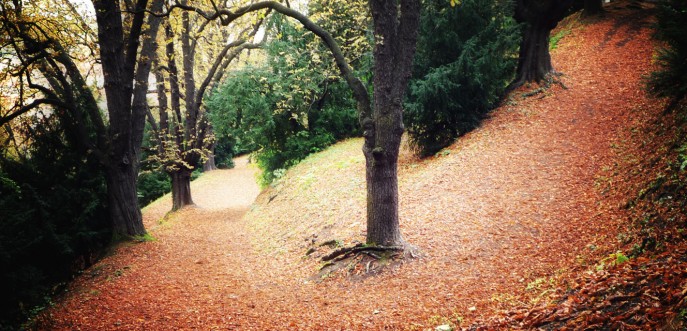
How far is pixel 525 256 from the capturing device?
6047 mm

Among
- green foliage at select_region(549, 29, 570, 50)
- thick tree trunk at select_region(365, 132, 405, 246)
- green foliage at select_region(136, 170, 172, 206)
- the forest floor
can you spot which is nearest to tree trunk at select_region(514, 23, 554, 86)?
the forest floor

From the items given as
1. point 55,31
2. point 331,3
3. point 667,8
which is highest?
point 331,3

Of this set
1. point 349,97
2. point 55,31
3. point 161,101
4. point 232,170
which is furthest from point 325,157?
point 232,170

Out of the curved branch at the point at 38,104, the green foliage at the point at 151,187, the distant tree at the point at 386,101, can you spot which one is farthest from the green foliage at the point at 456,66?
the green foliage at the point at 151,187

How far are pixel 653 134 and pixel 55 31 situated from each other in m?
12.4

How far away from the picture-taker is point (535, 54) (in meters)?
12.9

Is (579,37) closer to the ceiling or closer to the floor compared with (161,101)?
closer to the ceiling

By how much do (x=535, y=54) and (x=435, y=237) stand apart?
9047mm

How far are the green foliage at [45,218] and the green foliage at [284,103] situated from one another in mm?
7178

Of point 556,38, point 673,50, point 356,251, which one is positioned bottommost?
point 356,251

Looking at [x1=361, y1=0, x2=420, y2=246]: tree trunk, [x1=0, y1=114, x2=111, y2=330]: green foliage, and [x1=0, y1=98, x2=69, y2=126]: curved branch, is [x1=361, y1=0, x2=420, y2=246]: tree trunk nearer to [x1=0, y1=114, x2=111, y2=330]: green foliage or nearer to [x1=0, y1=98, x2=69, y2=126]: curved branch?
[x1=0, y1=114, x2=111, y2=330]: green foliage

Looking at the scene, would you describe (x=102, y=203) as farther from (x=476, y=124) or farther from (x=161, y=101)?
(x=476, y=124)

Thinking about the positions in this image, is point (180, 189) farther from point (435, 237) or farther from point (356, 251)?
point (435, 237)

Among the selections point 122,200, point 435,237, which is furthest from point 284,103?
point 435,237
